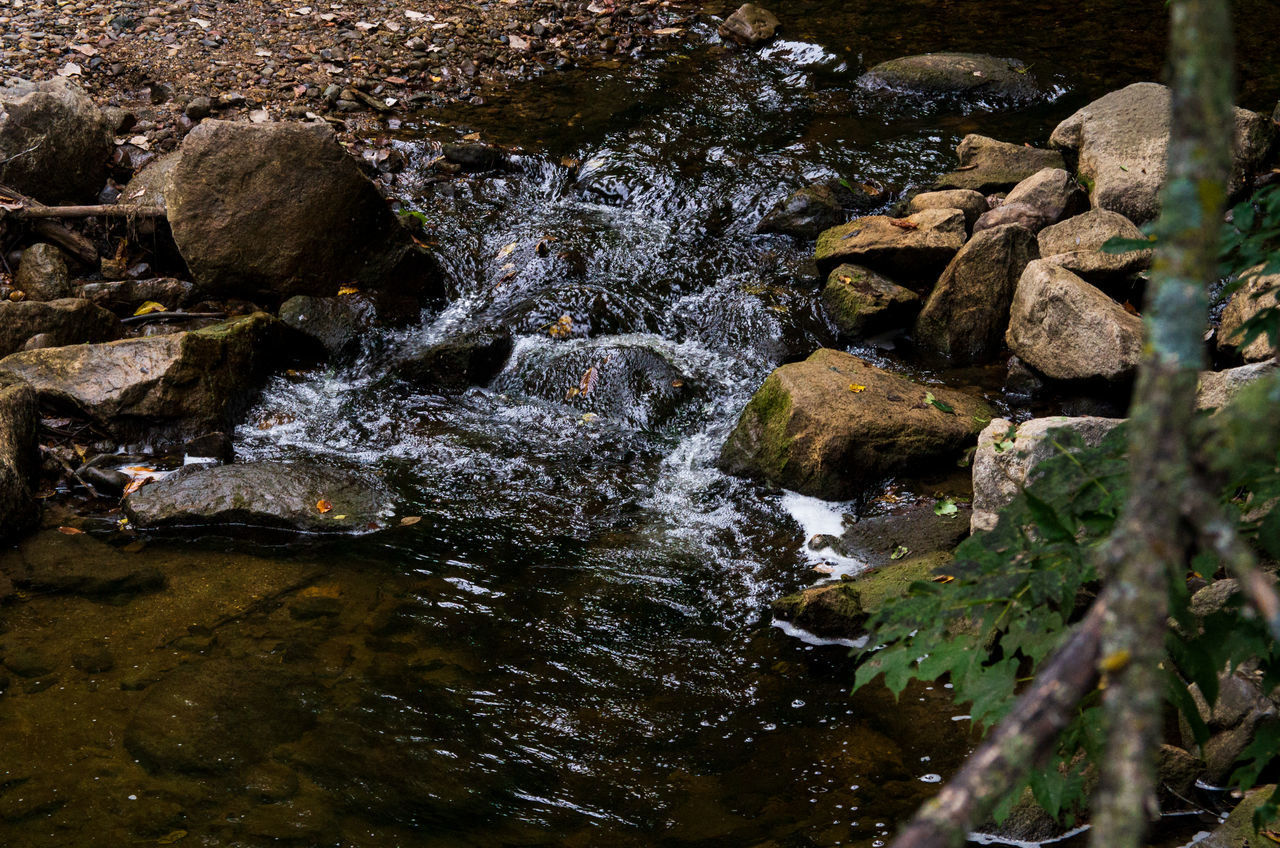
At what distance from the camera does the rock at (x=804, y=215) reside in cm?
763

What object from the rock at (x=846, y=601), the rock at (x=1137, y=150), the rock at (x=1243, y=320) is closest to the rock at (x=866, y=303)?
the rock at (x=1137, y=150)

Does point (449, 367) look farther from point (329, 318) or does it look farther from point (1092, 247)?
point (1092, 247)

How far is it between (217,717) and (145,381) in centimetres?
297

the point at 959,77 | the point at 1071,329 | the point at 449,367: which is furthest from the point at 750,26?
the point at 1071,329

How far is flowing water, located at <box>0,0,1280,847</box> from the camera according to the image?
301 cm

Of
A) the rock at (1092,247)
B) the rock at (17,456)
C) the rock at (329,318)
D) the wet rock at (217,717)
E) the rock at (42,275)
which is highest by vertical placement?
the rock at (1092,247)

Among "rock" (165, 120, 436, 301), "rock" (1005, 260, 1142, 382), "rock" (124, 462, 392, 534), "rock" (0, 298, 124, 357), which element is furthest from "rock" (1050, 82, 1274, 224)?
"rock" (0, 298, 124, 357)

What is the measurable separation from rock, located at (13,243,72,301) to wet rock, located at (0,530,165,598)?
2.43 m

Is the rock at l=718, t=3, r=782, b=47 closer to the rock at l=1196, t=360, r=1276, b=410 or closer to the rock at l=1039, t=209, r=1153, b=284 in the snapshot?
the rock at l=1039, t=209, r=1153, b=284

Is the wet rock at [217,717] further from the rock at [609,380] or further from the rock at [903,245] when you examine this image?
the rock at [903,245]

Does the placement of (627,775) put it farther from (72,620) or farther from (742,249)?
(742,249)

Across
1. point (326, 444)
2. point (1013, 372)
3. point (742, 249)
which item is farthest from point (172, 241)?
point (1013, 372)

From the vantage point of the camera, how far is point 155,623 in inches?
155

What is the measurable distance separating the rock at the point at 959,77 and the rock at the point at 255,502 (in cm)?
724
